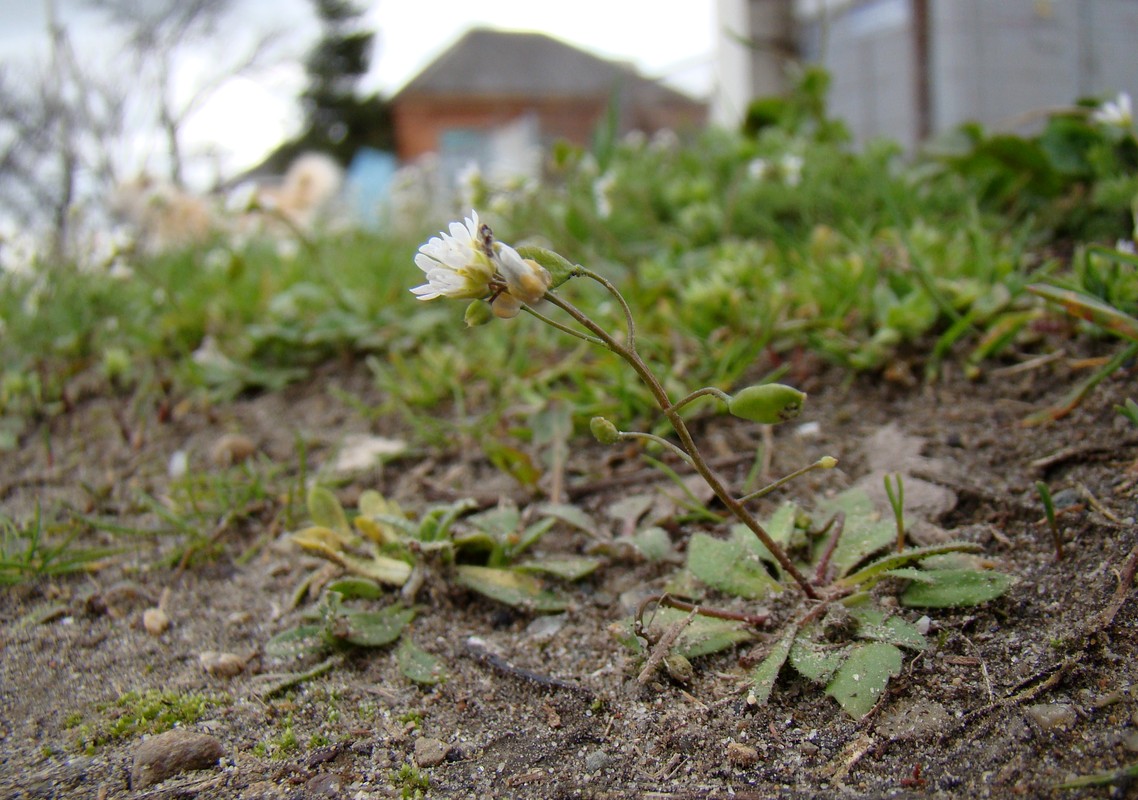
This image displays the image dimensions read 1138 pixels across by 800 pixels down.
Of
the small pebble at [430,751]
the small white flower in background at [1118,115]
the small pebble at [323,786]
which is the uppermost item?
the small white flower in background at [1118,115]

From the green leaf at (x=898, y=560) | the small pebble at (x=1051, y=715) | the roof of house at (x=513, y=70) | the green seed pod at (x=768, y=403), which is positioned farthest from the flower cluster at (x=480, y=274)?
the roof of house at (x=513, y=70)

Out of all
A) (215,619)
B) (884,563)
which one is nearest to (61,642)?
(215,619)

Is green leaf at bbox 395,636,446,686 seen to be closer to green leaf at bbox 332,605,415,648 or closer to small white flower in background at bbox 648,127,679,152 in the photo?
green leaf at bbox 332,605,415,648

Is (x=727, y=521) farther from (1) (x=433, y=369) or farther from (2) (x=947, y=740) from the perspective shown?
(1) (x=433, y=369)

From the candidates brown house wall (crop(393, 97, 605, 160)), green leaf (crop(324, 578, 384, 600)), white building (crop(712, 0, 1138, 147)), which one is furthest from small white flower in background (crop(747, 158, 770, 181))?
brown house wall (crop(393, 97, 605, 160))

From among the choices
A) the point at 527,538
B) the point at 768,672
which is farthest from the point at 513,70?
the point at 768,672

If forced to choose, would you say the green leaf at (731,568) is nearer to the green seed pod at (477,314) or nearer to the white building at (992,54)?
the green seed pod at (477,314)
